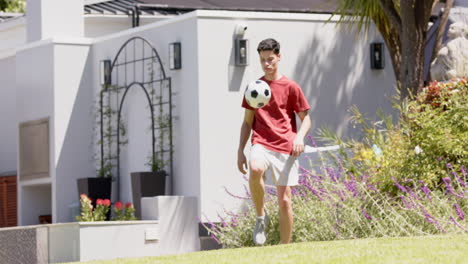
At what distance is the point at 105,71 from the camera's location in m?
16.5

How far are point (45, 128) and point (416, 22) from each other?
18.5 feet

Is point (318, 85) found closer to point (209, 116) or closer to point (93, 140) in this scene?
point (209, 116)

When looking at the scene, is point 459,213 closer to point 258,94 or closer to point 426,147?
point 426,147

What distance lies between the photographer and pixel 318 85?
15.8m

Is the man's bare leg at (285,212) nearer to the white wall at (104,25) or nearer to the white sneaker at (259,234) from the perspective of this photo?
the white sneaker at (259,234)

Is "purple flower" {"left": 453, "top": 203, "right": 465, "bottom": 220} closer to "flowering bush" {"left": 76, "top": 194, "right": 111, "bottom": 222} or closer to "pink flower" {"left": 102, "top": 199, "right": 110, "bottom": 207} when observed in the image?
"pink flower" {"left": 102, "top": 199, "right": 110, "bottom": 207}

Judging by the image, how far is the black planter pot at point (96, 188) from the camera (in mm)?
16016

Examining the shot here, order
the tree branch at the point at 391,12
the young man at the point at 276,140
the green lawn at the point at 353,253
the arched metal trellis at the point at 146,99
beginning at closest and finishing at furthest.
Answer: the green lawn at the point at 353,253
the young man at the point at 276,140
the tree branch at the point at 391,12
the arched metal trellis at the point at 146,99

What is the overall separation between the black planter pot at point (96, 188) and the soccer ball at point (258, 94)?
6.39m

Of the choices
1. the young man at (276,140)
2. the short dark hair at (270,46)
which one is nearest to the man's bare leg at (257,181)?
the young man at (276,140)

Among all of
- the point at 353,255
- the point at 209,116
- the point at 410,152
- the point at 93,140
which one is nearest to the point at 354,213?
the point at 410,152

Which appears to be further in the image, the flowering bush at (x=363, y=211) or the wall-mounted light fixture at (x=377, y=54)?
the wall-mounted light fixture at (x=377, y=54)

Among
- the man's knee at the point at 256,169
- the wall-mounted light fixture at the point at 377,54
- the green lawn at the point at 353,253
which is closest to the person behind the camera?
the green lawn at the point at 353,253

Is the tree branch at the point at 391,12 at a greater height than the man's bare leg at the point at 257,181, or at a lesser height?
greater
